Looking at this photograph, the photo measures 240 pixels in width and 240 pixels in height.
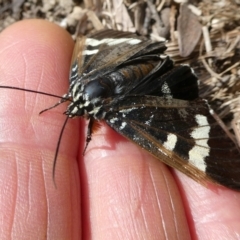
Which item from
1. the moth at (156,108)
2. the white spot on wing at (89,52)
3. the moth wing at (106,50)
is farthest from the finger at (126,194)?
the white spot on wing at (89,52)

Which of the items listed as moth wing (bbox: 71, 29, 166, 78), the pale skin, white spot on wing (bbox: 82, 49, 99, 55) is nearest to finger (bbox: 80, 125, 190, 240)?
the pale skin

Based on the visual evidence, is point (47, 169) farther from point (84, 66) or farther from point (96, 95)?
point (84, 66)

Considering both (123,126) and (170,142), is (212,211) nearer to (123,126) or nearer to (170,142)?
(170,142)

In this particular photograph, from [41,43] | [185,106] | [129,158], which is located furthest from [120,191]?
[41,43]

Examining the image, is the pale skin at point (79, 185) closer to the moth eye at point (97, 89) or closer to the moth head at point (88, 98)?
the moth head at point (88, 98)

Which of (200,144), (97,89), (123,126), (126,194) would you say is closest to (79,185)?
(126,194)

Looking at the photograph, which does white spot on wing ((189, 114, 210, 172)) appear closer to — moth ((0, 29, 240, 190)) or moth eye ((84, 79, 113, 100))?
moth ((0, 29, 240, 190))
